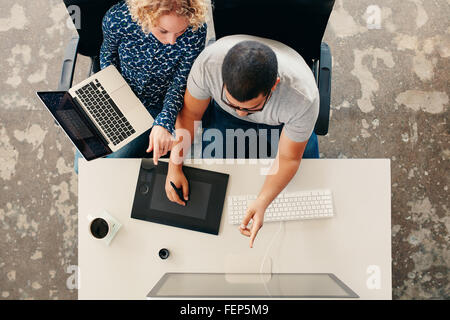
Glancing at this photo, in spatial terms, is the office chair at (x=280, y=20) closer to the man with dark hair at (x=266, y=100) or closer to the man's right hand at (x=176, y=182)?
the man with dark hair at (x=266, y=100)

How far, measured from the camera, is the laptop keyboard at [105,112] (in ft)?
4.95

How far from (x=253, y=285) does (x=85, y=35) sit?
1.19 m

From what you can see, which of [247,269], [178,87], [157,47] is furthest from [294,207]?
[157,47]

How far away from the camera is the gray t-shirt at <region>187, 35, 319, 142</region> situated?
49.1 inches

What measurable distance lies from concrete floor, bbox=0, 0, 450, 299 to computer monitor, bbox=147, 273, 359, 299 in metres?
0.94

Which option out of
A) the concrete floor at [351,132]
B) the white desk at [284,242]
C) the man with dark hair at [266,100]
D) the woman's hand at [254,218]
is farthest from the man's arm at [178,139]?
the concrete floor at [351,132]

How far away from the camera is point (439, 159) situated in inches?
84.1

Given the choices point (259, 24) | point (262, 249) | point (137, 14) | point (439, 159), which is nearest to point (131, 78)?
point (137, 14)

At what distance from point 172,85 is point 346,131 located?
1.13 meters

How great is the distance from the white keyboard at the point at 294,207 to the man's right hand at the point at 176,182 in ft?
0.59

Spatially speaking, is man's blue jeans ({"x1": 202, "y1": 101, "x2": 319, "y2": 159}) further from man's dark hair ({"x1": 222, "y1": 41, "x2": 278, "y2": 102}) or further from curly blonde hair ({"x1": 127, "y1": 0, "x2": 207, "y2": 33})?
man's dark hair ({"x1": 222, "y1": 41, "x2": 278, "y2": 102})

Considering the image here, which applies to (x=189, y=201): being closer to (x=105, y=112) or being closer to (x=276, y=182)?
(x=276, y=182)

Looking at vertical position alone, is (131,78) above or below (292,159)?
above

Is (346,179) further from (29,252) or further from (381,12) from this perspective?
(29,252)
